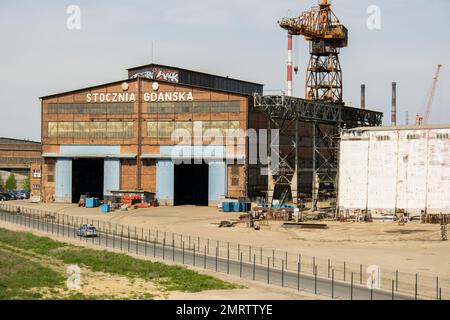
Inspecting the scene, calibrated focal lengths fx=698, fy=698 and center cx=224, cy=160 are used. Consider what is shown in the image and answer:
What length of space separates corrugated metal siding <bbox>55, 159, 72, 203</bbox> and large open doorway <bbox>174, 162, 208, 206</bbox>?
18.7 metres

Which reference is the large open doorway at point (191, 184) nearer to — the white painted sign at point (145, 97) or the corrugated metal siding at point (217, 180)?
the corrugated metal siding at point (217, 180)

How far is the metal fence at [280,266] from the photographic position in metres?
47.4

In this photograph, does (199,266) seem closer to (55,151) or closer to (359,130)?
(359,130)

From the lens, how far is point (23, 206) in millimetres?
116938

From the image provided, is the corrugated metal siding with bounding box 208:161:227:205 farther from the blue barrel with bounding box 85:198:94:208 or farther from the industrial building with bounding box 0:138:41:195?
→ the industrial building with bounding box 0:138:41:195

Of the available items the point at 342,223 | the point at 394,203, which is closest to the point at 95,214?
the point at 342,223

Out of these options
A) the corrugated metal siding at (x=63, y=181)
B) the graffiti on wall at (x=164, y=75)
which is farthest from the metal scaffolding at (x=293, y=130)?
the corrugated metal siding at (x=63, y=181)

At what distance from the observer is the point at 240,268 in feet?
178

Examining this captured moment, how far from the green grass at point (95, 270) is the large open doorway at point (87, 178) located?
5193 centimetres

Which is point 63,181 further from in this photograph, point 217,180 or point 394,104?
point 394,104

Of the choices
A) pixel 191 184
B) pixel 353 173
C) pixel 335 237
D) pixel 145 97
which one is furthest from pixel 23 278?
pixel 191 184

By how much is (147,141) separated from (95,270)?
6048 centimetres

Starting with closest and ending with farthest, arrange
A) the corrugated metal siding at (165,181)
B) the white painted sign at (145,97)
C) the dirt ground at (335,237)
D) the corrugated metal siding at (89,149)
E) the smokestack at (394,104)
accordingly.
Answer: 1. the dirt ground at (335,237)
2. the white painted sign at (145,97)
3. the corrugated metal siding at (165,181)
4. the corrugated metal siding at (89,149)
5. the smokestack at (394,104)
